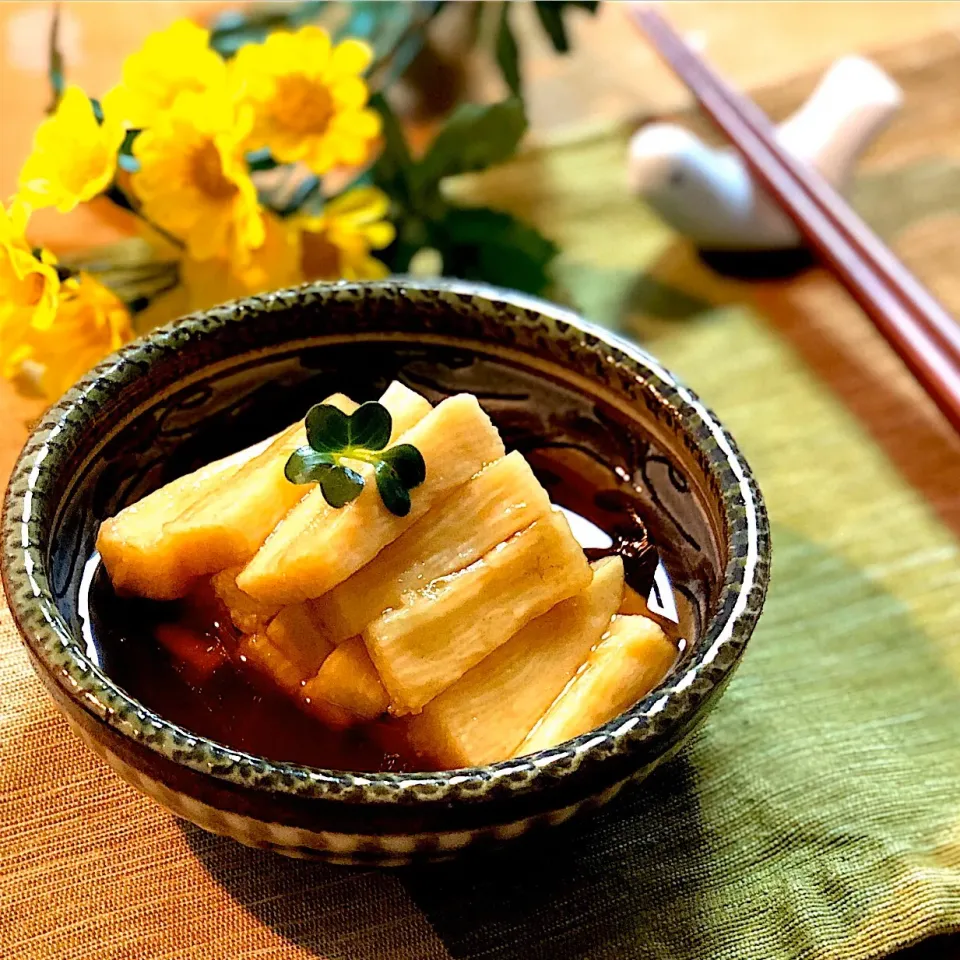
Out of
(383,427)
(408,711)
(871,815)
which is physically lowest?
(871,815)

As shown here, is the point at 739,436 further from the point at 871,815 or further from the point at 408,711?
the point at 408,711

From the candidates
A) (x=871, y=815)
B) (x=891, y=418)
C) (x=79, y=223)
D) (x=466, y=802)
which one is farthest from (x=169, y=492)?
(x=891, y=418)

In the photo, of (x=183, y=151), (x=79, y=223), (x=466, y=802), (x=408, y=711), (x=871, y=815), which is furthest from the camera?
(x=79, y=223)

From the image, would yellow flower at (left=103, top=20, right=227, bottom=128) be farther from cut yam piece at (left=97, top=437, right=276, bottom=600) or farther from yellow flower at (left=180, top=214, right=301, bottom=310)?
cut yam piece at (left=97, top=437, right=276, bottom=600)

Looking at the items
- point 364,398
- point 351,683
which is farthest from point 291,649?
point 364,398

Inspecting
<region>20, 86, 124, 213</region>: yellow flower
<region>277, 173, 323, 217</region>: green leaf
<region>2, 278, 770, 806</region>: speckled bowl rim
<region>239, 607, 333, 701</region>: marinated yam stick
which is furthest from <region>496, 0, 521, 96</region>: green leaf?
<region>239, 607, 333, 701</region>: marinated yam stick
